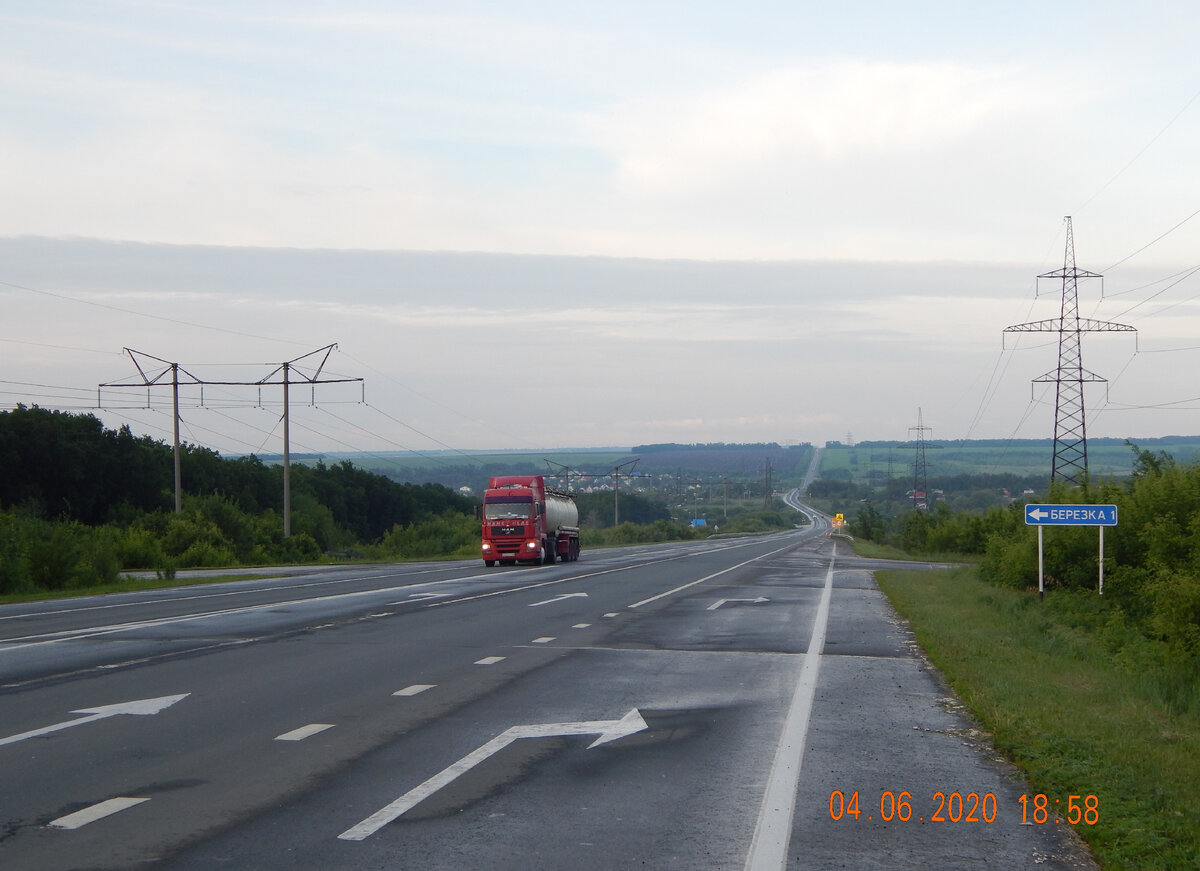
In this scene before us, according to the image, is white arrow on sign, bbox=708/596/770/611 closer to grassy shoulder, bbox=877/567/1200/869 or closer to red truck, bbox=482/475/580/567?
grassy shoulder, bbox=877/567/1200/869

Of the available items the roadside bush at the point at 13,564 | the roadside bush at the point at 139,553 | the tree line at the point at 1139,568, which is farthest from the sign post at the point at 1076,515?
the roadside bush at the point at 139,553

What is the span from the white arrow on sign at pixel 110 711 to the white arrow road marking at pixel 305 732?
5.30 feet

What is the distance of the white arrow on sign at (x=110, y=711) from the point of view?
9.58 meters

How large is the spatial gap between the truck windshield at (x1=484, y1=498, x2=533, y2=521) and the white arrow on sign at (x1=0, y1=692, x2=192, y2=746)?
3267cm

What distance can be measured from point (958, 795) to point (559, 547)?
1645 inches

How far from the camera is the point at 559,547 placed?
162 feet

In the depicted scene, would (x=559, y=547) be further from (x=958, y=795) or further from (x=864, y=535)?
(x=864, y=535)

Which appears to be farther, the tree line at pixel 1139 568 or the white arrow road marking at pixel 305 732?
the tree line at pixel 1139 568

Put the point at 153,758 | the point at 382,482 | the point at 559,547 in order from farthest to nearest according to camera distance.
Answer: the point at 382,482 < the point at 559,547 < the point at 153,758

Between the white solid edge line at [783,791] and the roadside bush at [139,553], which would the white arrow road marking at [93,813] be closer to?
the white solid edge line at [783,791]

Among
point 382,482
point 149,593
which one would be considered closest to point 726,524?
point 382,482

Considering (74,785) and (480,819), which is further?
(74,785)

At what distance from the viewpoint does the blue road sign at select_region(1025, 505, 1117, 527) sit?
71.8 feet

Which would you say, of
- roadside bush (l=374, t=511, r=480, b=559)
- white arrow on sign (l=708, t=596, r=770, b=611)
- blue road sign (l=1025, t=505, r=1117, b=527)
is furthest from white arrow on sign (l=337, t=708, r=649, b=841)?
roadside bush (l=374, t=511, r=480, b=559)
